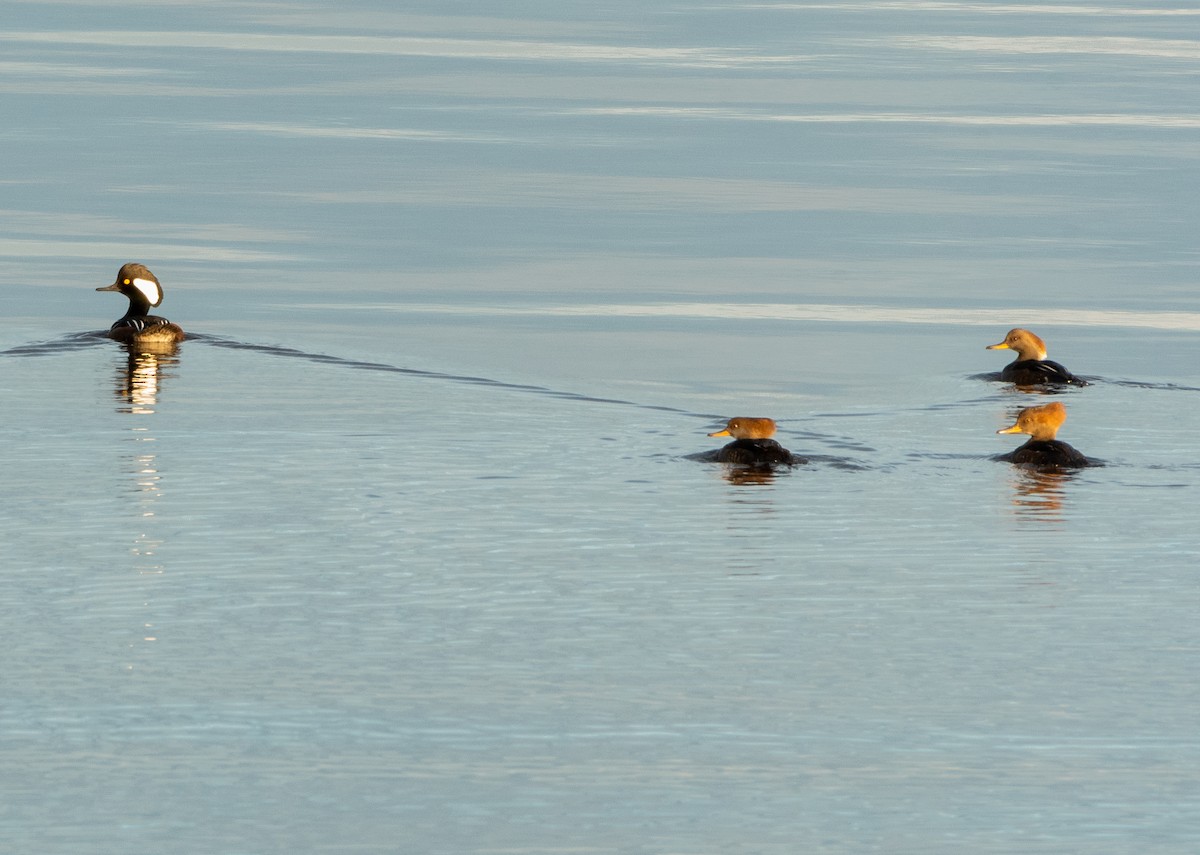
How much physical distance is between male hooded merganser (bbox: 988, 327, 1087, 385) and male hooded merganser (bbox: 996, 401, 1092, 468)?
9.05ft

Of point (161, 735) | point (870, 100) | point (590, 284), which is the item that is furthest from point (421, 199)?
point (161, 735)

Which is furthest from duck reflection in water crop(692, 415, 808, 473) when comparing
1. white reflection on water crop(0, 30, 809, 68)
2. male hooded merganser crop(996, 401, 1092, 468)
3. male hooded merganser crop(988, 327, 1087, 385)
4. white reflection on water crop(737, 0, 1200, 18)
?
white reflection on water crop(737, 0, 1200, 18)

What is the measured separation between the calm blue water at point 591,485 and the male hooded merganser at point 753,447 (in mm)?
201

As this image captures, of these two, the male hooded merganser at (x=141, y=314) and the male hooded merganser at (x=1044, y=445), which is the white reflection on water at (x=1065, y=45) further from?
the male hooded merganser at (x=1044, y=445)

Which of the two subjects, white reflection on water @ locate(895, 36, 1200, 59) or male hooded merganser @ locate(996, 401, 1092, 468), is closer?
male hooded merganser @ locate(996, 401, 1092, 468)

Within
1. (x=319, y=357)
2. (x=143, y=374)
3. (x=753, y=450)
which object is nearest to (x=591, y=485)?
(x=753, y=450)

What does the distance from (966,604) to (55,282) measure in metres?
12.4

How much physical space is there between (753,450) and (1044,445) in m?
1.54

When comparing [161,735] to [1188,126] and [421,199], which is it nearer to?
[421,199]

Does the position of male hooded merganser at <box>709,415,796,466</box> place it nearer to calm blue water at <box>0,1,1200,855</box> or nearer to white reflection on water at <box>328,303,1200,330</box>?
calm blue water at <box>0,1,1200,855</box>

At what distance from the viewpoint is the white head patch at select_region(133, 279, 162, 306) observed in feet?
65.8

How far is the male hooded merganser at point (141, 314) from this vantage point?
18.8 m

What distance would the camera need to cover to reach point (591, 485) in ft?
45.0

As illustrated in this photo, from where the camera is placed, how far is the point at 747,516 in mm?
13047
